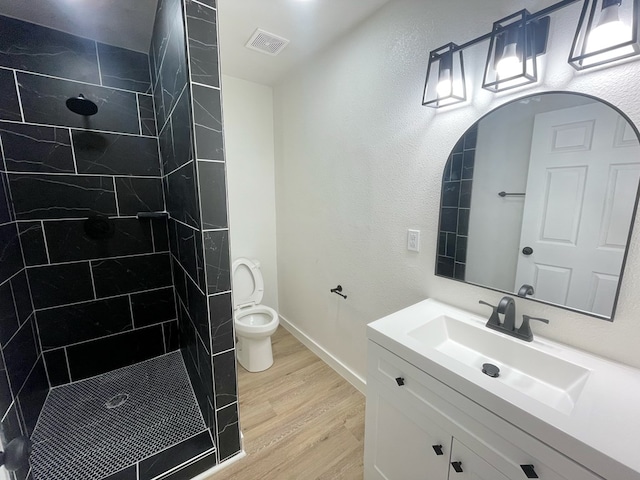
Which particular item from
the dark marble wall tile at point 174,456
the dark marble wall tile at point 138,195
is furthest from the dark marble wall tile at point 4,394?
the dark marble wall tile at point 138,195

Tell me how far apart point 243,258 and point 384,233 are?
4.55ft

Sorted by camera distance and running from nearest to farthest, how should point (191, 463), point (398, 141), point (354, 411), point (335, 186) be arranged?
point (191, 463) < point (398, 141) < point (354, 411) < point (335, 186)

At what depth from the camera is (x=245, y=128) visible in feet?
7.97

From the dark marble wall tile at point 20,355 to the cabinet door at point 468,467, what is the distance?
5.97ft

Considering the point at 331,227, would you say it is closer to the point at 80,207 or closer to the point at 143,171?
the point at 143,171

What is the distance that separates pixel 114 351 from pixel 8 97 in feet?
5.84

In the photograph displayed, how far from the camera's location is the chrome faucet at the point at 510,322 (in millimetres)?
1032

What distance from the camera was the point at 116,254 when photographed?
197cm

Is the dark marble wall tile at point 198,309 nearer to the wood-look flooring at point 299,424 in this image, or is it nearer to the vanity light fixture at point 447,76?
the wood-look flooring at point 299,424

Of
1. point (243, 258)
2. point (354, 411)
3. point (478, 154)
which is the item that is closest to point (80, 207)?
point (243, 258)

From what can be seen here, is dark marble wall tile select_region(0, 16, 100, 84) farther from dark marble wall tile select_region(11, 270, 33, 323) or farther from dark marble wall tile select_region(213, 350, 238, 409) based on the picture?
dark marble wall tile select_region(213, 350, 238, 409)

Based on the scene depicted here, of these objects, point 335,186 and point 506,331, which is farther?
point 335,186

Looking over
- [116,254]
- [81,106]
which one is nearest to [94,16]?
[81,106]

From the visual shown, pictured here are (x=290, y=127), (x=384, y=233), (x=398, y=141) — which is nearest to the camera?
(x=398, y=141)
